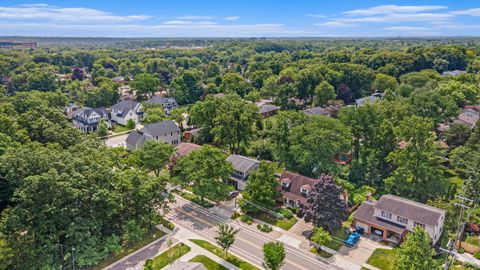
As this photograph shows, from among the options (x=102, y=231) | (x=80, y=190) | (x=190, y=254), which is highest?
(x=80, y=190)

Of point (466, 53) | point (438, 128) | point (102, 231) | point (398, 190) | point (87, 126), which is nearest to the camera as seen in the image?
point (102, 231)

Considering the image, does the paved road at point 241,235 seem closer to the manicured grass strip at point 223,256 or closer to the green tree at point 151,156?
the manicured grass strip at point 223,256

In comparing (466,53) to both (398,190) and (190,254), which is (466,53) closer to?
(398,190)

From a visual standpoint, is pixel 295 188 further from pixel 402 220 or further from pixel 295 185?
pixel 402 220

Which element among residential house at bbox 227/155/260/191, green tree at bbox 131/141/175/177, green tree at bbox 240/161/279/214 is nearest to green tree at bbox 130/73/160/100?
green tree at bbox 131/141/175/177

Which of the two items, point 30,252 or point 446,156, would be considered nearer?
point 30,252

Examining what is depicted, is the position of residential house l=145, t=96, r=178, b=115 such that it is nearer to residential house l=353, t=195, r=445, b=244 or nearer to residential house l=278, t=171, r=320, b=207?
residential house l=278, t=171, r=320, b=207

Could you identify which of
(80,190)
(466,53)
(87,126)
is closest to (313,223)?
(80,190)
